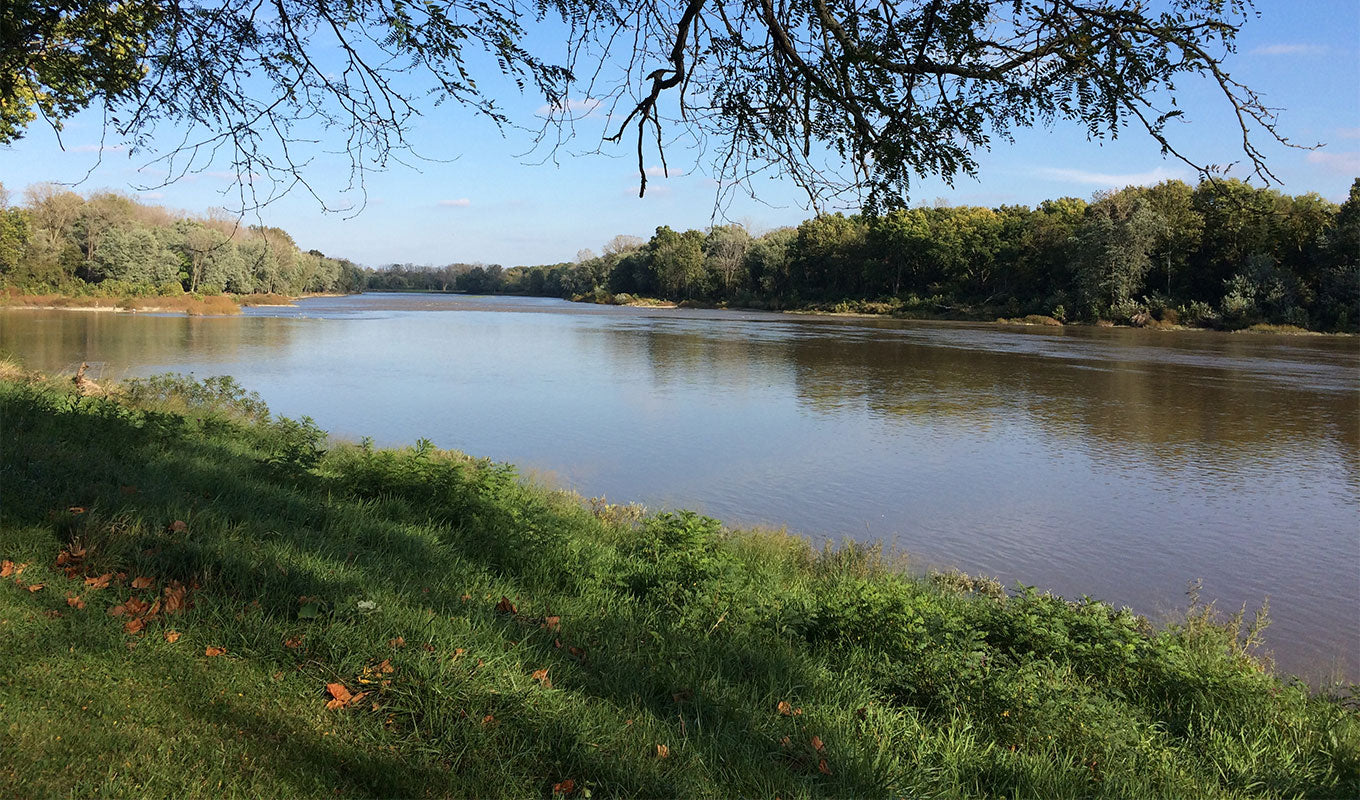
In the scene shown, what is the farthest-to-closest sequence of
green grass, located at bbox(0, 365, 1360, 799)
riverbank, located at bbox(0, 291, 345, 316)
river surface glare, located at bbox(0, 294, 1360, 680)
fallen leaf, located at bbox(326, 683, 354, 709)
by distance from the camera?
riverbank, located at bbox(0, 291, 345, 316), river surface glare, located at bbox(0, 294, 1360, 680), fallen leaf, located at bbox(326, 683, 354, 709), green grass, located at bbox(0, 365, 1360, 799)

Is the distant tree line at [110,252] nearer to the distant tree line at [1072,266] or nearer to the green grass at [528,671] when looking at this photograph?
the distant tree line at [1072,266]

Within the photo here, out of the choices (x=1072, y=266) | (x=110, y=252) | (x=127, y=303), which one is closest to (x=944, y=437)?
(x=1072, y=266)

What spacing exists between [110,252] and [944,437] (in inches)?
2571

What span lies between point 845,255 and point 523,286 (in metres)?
99.8

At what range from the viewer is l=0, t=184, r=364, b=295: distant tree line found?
186ft

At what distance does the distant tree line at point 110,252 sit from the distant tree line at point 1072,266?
1661 inches

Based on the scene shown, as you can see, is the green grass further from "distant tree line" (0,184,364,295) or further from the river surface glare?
"distant tree line" (0,184,364,295)

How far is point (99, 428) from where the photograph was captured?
23.5 ft

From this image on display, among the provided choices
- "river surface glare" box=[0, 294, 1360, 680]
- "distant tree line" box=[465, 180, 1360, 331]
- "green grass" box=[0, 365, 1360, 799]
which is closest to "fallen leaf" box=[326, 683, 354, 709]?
"green grass" box=[0, 365, 1360, 799]

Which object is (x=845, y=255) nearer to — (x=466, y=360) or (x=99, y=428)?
(x=466, y=360)

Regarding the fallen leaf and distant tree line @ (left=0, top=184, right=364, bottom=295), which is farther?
distant tree line @ (left=0, top=184, right=364, bottom=295)

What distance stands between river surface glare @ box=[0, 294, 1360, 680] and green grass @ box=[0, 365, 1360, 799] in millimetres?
3136

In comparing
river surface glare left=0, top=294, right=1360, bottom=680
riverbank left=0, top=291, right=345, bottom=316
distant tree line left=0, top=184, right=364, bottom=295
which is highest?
distant tree line left=0, top=184, right=364, bottom=295

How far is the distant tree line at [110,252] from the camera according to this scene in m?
56.6
